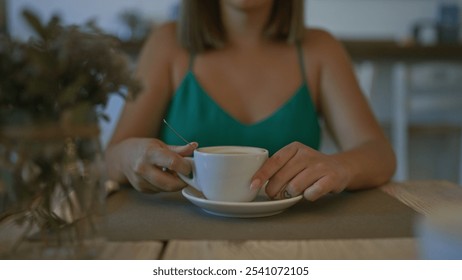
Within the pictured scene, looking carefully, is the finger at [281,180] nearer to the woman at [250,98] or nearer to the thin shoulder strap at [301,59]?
the woman at [250,98]

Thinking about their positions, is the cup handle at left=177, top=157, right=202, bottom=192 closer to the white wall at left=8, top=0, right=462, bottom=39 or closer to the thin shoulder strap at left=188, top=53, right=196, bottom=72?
the thin shoulder strap at left=188, top=53, right=196, bottom=72

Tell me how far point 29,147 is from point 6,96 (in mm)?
37

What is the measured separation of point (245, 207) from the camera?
1.25 feet

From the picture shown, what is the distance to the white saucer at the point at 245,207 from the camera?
A: 38 centimetres

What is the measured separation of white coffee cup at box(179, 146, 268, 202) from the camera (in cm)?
38

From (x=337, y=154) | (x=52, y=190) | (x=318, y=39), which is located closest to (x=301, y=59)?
(x=318, y=39)

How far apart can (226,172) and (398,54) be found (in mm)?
1269

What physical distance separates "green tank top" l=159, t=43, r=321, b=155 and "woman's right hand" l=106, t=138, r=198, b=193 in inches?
1.0

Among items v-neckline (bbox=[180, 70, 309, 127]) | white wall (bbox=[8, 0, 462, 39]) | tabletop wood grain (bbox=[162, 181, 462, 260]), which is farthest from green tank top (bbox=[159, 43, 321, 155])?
white wall (bbox=[8, 0, 462, 39])

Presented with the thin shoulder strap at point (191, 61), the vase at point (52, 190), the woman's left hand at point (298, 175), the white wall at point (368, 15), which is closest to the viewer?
the vase at point (52, 190)

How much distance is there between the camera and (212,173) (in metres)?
0.39

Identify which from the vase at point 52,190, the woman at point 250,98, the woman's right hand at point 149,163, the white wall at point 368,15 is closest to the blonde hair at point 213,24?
the woman at point 250,98

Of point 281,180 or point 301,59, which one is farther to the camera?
point 301,59

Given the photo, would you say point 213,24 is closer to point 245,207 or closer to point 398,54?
point 245,207
